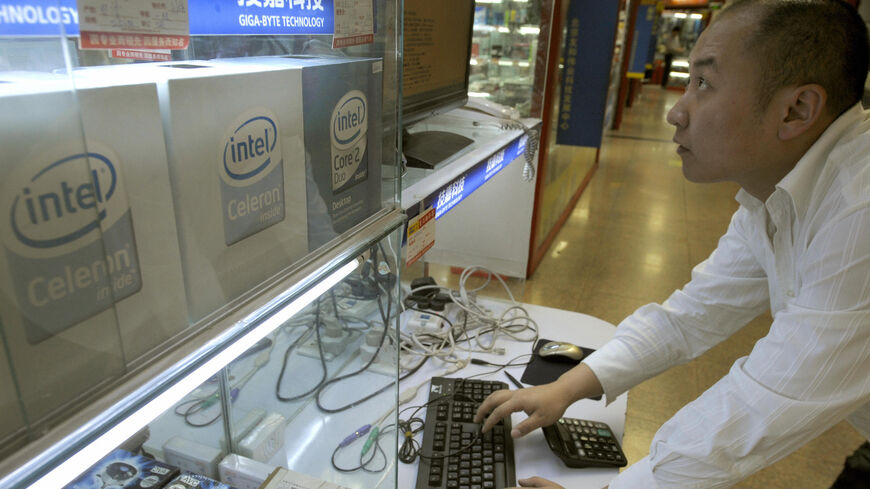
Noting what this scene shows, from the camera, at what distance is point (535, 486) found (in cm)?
100

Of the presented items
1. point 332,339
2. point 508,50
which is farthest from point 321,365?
point 508,50

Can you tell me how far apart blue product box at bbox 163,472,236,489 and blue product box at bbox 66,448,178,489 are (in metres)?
0.01

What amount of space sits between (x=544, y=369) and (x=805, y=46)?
3.00ft

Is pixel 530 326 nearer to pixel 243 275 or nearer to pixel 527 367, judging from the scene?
pixel 527 367

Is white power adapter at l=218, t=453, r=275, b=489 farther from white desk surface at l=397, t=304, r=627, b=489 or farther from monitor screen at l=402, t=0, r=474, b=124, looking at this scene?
monitor screen at l=402, t=0, r=474, b=124

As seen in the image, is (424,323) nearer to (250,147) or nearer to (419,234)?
(419,234)

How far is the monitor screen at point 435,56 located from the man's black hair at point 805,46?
78 cm

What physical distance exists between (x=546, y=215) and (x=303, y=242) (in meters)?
3.56

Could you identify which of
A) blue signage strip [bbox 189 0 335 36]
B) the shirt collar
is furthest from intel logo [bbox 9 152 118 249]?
the shirt collar

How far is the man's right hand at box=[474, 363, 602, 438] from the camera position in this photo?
1.17 metres

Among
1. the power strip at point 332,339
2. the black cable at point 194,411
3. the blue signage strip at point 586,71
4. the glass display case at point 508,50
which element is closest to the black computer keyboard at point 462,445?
the power strip at point 332,339

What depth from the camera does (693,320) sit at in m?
1.34

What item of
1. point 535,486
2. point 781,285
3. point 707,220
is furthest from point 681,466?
point 707,220

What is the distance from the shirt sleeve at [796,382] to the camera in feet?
2.78
